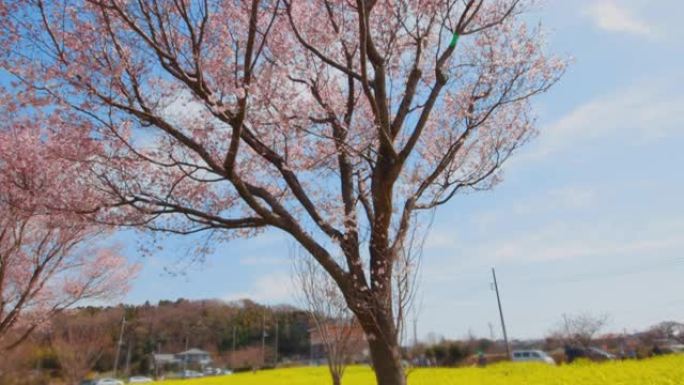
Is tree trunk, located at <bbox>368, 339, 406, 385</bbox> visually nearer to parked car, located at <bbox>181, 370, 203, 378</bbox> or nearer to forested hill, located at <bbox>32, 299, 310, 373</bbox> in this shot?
forested hill, located at <bbox>32, 299, 310, 373</bbox>

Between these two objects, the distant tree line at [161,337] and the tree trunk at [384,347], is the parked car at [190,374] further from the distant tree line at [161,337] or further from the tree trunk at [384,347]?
the tree trunk at [384,347]

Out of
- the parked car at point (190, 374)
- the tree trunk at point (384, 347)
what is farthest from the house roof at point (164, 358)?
the tree trunk at point (384, 347)

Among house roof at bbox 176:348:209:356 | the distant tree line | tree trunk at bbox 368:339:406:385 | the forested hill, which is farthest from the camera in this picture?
house roof at bbox 176:348:209:356

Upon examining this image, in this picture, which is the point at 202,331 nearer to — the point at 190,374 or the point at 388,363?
the point at 190,374

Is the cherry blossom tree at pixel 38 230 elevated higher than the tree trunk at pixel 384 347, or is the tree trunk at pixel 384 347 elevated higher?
the cherry blossom tree at pixel 38 230

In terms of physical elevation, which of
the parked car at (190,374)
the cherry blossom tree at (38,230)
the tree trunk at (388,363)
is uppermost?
the cherry blossom tree at (38,230)

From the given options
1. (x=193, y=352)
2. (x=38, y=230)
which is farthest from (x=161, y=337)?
(x=38, y=230)

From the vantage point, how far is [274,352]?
4397 cm

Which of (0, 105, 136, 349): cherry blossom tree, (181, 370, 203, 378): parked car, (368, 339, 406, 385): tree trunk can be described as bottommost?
(368, 339, 406, 385): tree trunk

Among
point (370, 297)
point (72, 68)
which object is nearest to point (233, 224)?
point (370, 297)

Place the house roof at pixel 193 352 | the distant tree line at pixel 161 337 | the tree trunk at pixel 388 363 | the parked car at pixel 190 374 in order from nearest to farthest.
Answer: the tree trunk at pixel 388 363
the distant tree line at pixel 161 337
the parked car at pixel 190 374
the house roof at pixel 193 352

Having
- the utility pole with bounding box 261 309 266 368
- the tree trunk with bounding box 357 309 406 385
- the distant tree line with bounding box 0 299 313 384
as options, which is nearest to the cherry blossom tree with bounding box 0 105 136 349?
the tree trunk with bounding box 357 309 406 385

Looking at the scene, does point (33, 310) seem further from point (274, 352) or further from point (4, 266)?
point (274, 352)

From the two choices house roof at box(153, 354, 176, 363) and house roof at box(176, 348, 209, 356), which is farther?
house roof at box(176, 348, 209, 356)
